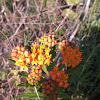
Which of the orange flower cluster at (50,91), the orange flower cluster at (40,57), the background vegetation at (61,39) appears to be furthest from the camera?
the background vegetation at (61,39)

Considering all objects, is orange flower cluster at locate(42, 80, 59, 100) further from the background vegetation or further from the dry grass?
the dry grass

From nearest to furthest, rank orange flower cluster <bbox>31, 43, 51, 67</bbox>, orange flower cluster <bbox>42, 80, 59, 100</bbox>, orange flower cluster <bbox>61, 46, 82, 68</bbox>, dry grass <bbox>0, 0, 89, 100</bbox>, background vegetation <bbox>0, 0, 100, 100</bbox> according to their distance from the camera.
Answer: orange flower cluster <bbox>42, 80, 59, 100</bbox> < orange flower cluster <bbox>31, 43, 51, 67</bbox> < orange flower cluster <bbox>61, 46, 82, 68</bbox> < background vegetation <bbox>0, 0, 100, 100</bbox> < dry grass <bbox>0, 0, 89, 100</bbox>

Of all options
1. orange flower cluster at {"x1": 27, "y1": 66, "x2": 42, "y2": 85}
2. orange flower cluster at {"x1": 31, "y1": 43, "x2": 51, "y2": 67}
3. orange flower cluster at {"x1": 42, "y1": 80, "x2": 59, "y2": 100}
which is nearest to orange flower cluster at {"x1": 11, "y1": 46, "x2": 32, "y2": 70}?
orange flower cluster at {"x1": 31, "y1": 43, "x2": 51, "y2": 67}

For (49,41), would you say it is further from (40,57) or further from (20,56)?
(20,56)

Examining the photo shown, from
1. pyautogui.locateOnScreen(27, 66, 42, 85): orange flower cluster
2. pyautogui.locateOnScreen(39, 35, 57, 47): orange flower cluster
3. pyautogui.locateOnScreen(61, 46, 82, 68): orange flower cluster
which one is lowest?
pyautogui.locateOnScreen(27, 66, 42, 85): orange flower cluster

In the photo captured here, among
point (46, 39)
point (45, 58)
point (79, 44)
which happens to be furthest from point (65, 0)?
point (45, 58)

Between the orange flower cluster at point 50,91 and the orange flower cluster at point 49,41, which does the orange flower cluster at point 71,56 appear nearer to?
the orange flower cluster at point 49,41

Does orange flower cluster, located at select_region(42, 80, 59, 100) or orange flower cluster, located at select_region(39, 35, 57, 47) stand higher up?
orange flower cluster, located at select_region(39, 35, 57, 47)

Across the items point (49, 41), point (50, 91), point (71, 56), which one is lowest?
point (50, 91)

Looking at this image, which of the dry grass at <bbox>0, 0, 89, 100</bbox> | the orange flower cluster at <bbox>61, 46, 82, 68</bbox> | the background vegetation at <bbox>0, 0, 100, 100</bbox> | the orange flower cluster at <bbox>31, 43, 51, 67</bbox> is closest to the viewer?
the orange flower cluster at <bbox>31, 43, 51, 67</bbox>

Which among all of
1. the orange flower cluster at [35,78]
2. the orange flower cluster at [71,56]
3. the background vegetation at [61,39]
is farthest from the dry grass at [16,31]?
the orange flower cluster at [35,78]

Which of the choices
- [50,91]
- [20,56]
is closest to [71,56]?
[50,91]
